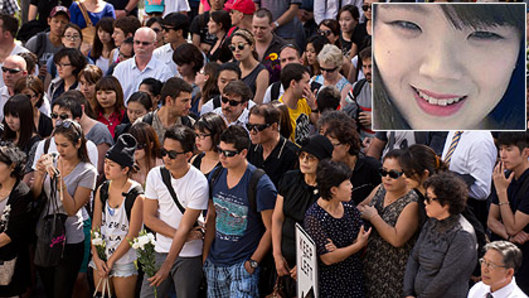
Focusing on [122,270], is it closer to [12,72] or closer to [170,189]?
[170,189]

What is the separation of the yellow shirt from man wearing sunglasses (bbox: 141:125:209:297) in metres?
1.49

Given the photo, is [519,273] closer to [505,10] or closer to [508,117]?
[508,117]

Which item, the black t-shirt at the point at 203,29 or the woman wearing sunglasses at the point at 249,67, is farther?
the black t-shirt at the point at 203,29

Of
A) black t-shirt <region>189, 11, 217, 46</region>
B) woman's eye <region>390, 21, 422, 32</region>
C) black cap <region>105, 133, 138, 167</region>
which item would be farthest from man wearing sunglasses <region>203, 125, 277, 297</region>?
black t-shirt <region>189, 11, 217, 46</region>

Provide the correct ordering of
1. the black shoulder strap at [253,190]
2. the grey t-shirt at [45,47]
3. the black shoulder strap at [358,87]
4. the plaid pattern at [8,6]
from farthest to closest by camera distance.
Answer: the plaid pattern at [8,6] → the grey t-shirt at [45,47] → the black shoulder strap at [358,87] → the black shoulder strap at [253,190]

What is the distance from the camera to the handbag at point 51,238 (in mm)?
7352

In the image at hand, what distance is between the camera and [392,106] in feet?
18.3

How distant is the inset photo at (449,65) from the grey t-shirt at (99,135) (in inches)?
140

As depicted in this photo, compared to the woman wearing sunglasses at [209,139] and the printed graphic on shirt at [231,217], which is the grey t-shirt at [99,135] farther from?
the printed graphic on shirt at [231,217]

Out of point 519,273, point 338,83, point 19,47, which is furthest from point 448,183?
point 19,47

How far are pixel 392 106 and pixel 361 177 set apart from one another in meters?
1.45

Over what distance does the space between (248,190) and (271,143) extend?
2.49ft

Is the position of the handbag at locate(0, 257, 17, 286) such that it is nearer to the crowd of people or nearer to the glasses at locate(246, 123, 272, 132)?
the crowd of people

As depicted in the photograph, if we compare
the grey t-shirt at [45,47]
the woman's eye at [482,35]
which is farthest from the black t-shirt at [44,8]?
the woman's eye at [482,35]
